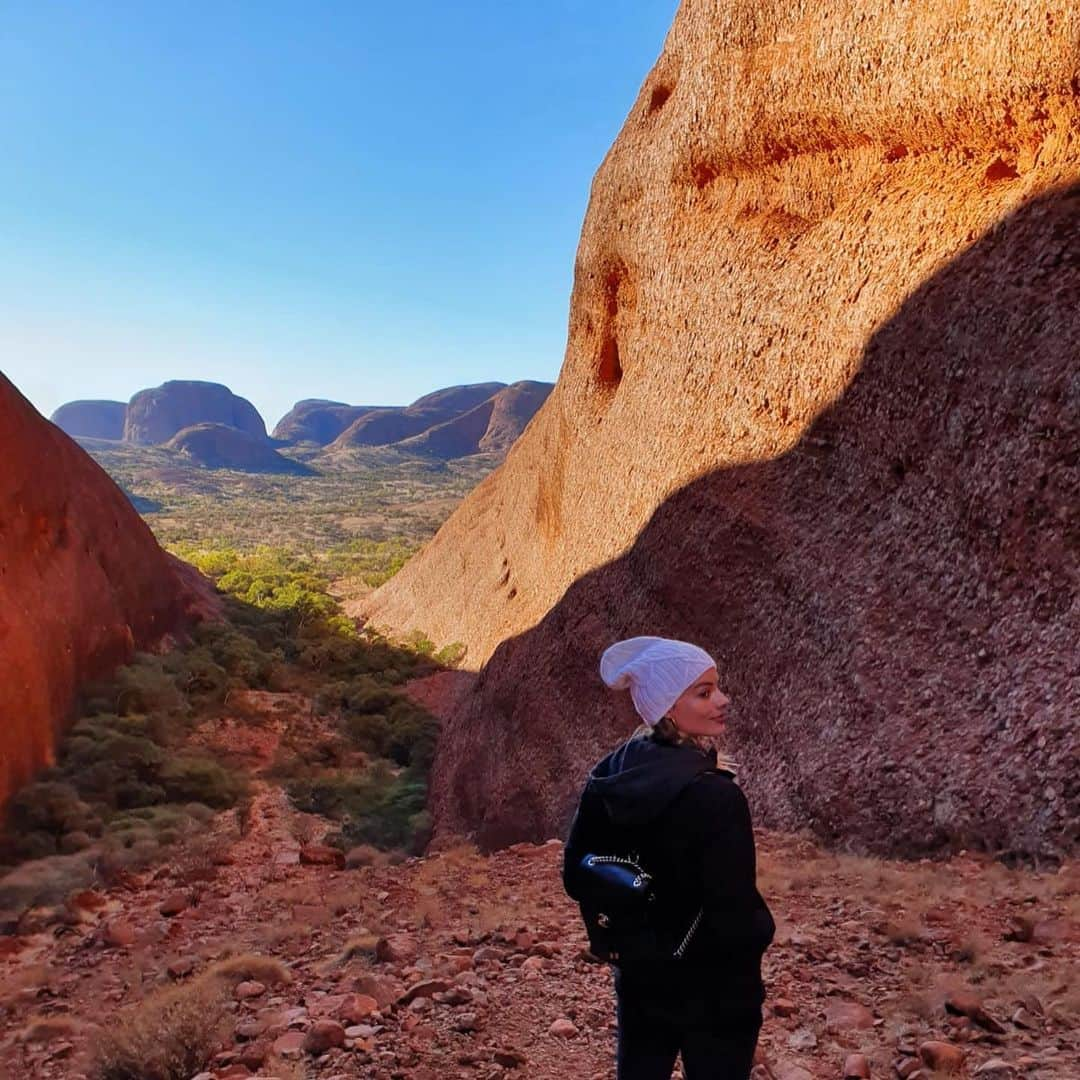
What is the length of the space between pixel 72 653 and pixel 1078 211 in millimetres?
12840

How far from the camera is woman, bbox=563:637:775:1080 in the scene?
1.95m

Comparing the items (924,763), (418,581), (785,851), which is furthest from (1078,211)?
(418,581)

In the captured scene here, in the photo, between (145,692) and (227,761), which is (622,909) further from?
(145,692)

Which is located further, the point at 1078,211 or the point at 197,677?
the point at 197,677

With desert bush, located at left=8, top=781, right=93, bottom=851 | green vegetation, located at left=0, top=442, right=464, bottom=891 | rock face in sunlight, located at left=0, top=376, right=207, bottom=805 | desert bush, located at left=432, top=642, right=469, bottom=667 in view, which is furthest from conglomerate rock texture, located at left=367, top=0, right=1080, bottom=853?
desert bush, located at left=432, top=642, right=469, bottom=667

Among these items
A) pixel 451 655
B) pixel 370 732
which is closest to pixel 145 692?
pixel 370 732

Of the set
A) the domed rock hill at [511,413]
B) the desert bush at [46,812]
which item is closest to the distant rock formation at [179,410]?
the domed rock hill at [511,413]

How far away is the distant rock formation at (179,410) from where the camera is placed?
169 metres

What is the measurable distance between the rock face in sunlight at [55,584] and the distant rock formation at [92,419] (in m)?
193

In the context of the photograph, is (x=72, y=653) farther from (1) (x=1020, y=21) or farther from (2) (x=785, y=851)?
(1) (x=1020, y=21)

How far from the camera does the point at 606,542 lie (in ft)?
36.6

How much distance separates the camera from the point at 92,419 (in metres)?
194

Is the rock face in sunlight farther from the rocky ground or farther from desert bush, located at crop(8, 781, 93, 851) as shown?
the rocky ground

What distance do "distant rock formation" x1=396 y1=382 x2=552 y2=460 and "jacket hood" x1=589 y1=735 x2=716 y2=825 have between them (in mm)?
116536
